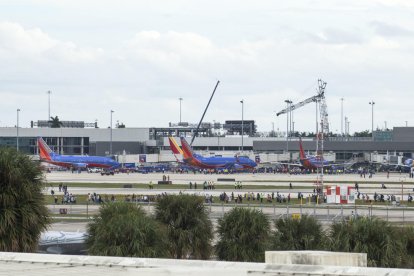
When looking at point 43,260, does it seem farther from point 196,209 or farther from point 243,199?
point 243,199

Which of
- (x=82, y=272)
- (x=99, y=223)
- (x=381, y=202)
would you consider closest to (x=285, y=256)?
(x=82, y=272)

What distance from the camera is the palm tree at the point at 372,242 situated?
49.6 meters

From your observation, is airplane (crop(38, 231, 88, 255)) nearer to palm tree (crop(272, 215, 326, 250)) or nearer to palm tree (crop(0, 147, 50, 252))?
palm tree (crop(272, 215, 326, 250))

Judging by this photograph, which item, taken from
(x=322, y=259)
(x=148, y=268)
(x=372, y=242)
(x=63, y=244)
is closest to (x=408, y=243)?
(x=372, y=242)

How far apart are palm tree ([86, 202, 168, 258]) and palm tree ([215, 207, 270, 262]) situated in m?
4.82

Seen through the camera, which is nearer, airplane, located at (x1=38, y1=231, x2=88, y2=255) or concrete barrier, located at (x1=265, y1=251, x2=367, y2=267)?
concrete barrier, located at (x1=265, y1=251, x2=367, y2=267)

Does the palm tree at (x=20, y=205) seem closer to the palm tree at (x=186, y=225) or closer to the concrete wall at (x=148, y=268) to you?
the concrete wall at (x=148, y=268)

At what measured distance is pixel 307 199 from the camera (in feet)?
422

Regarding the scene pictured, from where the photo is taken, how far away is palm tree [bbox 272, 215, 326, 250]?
55.0 meters

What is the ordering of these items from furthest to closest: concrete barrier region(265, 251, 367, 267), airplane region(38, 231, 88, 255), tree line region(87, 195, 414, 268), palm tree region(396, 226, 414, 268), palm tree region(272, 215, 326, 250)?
airplane region(38, 231, 88, 255) → palm tree region(272, 215, 326, 250) → palm tree region(396, 226, 414, 268) → tree line region(87, 195, 414, 268) → concrete barrier region(265, 251, 367, 267)

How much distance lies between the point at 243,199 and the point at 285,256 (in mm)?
100756

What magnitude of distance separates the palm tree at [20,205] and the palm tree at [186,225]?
13.1 m

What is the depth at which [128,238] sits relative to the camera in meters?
50.4

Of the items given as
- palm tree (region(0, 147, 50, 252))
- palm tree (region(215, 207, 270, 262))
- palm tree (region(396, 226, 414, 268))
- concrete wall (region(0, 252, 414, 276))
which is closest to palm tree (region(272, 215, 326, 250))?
palm tree (region(215, 207, 270, 262))
